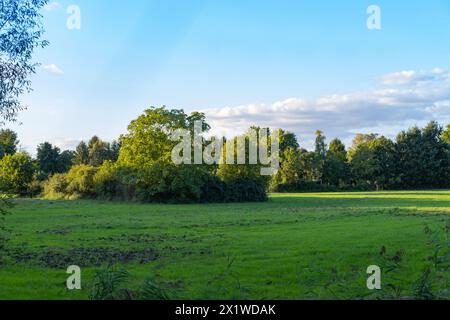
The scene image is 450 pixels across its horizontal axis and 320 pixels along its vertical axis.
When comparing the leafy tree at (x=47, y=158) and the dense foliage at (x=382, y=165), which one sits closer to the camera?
the leafy tree at (x=47, y=158)

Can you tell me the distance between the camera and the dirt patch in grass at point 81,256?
50.3 ft

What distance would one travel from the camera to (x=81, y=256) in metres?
16.4

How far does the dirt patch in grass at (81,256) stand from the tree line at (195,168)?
2.72m

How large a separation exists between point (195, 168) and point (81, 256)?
39.0 meters

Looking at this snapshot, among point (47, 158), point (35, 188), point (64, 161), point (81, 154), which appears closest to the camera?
point (35, 188)

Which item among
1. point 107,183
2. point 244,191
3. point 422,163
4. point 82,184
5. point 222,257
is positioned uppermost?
point 422,163

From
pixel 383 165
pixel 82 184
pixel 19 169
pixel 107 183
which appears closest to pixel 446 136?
pixel 383 165

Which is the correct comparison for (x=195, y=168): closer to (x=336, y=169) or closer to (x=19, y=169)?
(x=19, y=169)

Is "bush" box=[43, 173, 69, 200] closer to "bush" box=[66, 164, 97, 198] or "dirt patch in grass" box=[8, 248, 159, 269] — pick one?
"bush" box=[66, 164, 97, 198]

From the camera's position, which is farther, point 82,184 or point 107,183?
point 82,184

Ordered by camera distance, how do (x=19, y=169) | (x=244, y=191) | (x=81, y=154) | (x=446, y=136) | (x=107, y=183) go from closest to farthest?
(x=107, y=183)
(x=244, y=191)
(x=19, y=169)
(x=81, y=154)
(x=446, y=136)

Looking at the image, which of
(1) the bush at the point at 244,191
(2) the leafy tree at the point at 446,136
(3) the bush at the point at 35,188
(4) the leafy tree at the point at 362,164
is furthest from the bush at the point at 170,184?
(2) the leafy tree at the point at 446,136

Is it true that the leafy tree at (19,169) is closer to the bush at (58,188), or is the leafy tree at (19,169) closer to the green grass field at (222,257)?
the bush at (58,188)
